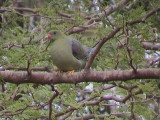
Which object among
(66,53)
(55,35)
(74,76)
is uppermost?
(55,35)

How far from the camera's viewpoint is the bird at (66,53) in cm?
451

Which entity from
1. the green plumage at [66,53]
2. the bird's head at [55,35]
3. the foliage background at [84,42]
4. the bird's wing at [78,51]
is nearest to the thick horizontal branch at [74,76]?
the foliage background at [84,42]

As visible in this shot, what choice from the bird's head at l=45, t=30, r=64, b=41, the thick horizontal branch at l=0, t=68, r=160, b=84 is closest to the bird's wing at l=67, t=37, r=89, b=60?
the bird's head at l=45, t=30, r=64, b=41

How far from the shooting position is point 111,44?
4324 millimetres

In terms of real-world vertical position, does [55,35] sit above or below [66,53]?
above

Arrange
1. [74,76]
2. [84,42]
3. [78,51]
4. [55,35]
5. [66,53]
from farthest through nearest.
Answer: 1. [84,42]
2. [55,35]
3. [78,51]
4. [66,53]
5. [74,76]

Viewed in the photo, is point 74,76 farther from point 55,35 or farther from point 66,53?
point 55,35

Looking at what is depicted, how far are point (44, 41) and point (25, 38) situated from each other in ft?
0.92

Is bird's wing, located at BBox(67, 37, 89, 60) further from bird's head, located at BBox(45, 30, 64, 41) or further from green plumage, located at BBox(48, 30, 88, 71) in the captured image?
bird's head, located at BBox(45, 30, 64, 41)

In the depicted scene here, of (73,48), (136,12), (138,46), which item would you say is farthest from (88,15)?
(136,12)

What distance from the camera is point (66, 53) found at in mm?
4586

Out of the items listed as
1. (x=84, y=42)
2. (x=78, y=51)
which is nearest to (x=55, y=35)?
(x=78, y=51)

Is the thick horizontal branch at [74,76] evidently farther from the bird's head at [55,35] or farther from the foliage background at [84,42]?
the bird's head at [55,35]

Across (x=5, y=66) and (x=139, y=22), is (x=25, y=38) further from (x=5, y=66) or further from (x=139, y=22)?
(x=139, y=22)
